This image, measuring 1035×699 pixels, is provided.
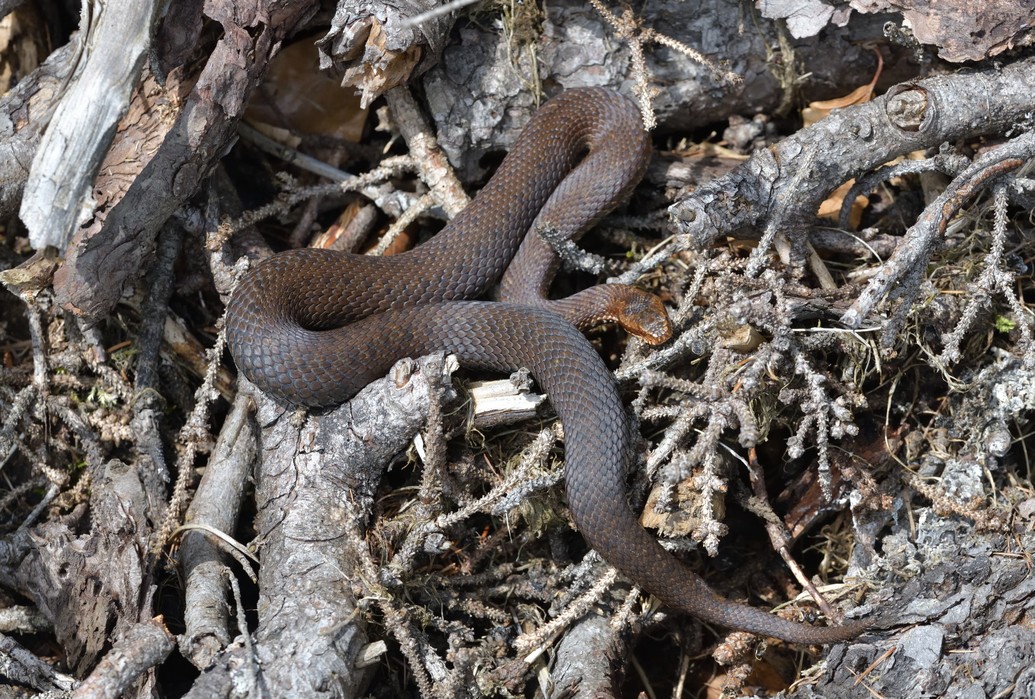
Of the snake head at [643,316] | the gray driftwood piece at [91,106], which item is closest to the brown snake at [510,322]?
the snake head at [643,316]

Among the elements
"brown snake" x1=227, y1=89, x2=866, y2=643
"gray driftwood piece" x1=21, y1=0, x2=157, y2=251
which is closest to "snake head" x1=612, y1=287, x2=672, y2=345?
"brown snake" x1=227, y1=89, x2=866, y2=643

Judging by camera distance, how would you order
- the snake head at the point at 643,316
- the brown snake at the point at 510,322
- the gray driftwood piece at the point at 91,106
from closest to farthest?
the gray driftwood piece at the point at 91,106 → the brown snake at the point at 510,322 → the snake head at the point at 643,316

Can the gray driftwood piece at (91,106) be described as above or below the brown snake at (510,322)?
above

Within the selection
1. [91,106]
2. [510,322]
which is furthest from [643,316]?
[91,106]

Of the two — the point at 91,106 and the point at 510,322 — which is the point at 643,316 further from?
the point at 91,106

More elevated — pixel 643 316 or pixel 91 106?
pixel 91 106

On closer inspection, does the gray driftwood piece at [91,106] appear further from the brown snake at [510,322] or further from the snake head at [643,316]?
the snake head at [643,316]

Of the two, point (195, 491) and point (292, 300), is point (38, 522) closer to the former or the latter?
point (195, 491)

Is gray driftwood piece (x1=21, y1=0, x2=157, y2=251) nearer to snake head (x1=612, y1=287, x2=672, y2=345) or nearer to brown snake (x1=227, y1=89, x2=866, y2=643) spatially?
brown snake (x1=227, y1=89, x2=866, y2=643)
